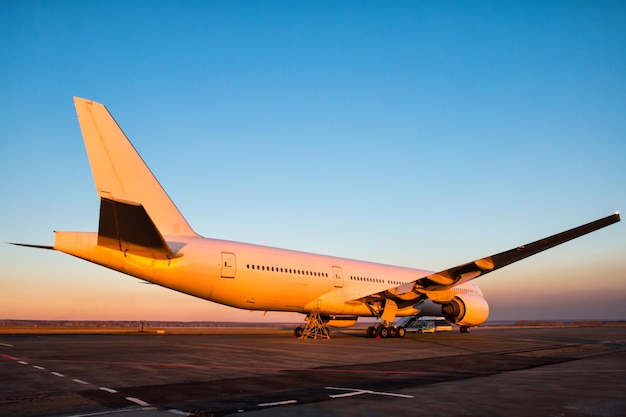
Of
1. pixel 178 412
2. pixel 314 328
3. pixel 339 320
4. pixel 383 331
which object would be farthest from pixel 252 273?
pixel 178 412

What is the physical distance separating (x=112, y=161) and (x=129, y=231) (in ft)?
9.96

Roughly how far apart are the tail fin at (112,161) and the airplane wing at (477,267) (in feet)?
37.0

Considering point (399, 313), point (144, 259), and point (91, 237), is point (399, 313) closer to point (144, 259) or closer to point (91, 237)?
point (144, 259)

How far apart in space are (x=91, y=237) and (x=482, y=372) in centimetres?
1203

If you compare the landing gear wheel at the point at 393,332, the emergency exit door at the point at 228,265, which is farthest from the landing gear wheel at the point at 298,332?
the emergency exit door at the point at 228,265

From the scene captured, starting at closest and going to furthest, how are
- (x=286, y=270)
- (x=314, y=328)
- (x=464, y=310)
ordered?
(x=286, y=270)
(x=314, y=328)
(x=464, y=310)

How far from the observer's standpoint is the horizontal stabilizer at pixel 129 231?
1358 centimetres

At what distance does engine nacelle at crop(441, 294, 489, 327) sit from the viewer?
83.1 ft

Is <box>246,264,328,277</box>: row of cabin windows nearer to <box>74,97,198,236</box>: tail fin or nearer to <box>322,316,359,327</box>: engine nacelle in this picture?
<box>322,316,359,327</box>: engine nacelle

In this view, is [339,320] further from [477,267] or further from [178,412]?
[178,412]

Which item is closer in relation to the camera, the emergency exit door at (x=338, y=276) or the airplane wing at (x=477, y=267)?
the airplane wing at (x=477, y=267)

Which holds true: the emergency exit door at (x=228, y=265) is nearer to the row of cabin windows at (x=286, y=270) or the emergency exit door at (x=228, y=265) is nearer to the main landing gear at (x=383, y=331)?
the row of cabin windows at (x=286, y=270)

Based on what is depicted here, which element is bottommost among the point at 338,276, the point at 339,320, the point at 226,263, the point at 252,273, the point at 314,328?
the point at 314,328

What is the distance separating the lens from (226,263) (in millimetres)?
19141
